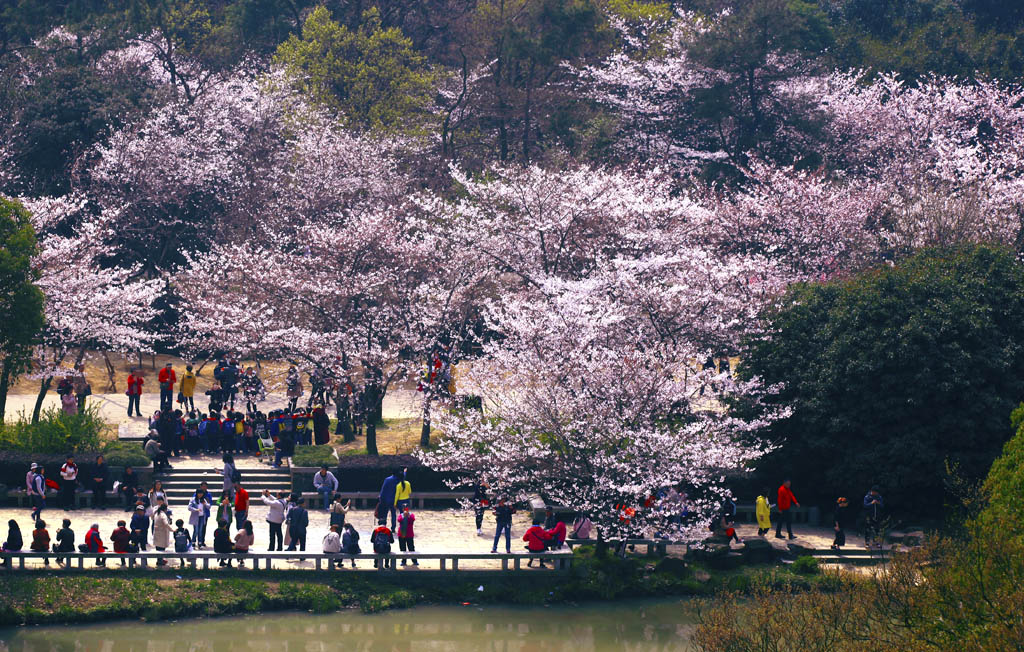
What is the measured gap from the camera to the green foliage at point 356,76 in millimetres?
59094

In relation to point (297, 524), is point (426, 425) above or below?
above

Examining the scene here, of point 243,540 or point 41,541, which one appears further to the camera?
point 243,540

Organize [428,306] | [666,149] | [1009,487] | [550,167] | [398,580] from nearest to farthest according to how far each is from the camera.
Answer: [1009,487] → [398,580] → [428,306] → [550,167] → [666,149]

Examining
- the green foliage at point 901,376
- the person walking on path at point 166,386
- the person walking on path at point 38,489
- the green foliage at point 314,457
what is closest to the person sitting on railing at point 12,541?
the person walking on path at point 38,489

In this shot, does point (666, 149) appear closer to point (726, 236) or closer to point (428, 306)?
point (726, 236)

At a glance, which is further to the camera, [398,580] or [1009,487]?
[398,580]

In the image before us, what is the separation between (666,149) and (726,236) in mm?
12526

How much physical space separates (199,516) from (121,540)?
1.76 m

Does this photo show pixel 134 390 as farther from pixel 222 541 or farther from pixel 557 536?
pixel 557 536

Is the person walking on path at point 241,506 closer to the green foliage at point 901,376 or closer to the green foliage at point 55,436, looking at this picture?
the green foliage at point 55,436

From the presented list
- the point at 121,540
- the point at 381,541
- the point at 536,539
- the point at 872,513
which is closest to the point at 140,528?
the point at 121,540

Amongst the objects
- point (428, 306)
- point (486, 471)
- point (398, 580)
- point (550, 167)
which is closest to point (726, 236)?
point (550, 167)

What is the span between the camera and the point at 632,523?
30.0 m

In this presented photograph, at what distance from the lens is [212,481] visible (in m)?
34.5
